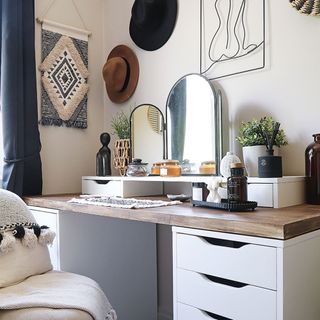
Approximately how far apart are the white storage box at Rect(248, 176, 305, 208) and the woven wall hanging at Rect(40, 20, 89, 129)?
1337 millimetres

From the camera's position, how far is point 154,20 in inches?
81.4

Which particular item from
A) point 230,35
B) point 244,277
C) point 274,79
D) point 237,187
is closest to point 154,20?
point 230,35

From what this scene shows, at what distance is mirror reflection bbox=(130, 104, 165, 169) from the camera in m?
2.04

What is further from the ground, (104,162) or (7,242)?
(104,162)

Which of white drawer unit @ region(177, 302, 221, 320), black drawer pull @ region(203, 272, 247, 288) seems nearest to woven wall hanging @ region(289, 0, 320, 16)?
black drawer pull @ region(203, 272, 247, 288)

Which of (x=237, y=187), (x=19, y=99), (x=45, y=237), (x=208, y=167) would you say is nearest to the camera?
(x=237, y=187)

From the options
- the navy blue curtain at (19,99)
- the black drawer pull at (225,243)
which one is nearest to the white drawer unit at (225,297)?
the black drawer pull at (225,243)

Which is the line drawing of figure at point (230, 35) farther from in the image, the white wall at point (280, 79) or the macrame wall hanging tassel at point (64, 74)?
the macrame wall hanging tassel at point (64, 74)

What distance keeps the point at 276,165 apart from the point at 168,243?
3.12ft

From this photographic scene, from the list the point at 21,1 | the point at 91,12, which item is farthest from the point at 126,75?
the point at 21,1

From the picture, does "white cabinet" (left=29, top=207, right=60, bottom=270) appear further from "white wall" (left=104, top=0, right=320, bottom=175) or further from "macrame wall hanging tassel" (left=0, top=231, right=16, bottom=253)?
"white wall" (left=104, top=0, right=320, bottom=175)

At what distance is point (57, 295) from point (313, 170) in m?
1.05

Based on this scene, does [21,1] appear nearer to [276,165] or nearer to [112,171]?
[112,171]

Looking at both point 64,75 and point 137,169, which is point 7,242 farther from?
point 64,75
